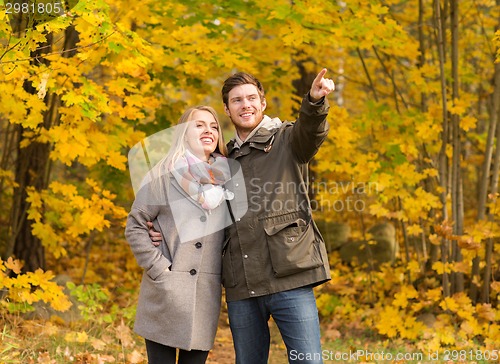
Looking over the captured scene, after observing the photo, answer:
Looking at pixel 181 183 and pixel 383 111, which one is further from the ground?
pixel 383 111

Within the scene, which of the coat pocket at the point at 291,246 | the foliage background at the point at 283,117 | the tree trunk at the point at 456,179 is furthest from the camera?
the tree trunk at the point at 456,179

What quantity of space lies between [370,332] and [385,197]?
1.40 meters

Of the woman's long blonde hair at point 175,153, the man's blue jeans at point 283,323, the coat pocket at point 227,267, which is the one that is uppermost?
the woman's long blonde hair at point 175,153

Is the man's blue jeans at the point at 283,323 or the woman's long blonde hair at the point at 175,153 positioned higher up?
the woman's long blonde hair at the point at 175,153

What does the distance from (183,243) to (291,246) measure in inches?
22.3

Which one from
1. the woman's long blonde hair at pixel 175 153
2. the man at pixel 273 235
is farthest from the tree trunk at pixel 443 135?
the woman's long blonde hair at pixel 175 153

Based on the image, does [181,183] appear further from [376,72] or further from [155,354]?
[376,72]

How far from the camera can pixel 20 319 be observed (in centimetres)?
508

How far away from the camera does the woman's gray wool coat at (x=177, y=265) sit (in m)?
3.08

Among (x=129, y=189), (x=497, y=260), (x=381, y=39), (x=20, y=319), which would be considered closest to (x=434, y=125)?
(x=381, y=39)

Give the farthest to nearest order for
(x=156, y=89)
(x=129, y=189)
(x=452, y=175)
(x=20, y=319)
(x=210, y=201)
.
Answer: (x=129, y=189) < (x=156, y=89) < (x=452, y=175) < (x=20, y=319) < (x=210, y=201)

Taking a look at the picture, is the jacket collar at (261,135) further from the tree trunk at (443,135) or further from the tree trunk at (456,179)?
the tree trunk at (456,179)

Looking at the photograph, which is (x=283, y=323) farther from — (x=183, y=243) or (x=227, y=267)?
(x=183, y=243)

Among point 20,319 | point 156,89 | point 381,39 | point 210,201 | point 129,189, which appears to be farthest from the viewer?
point 129,189
